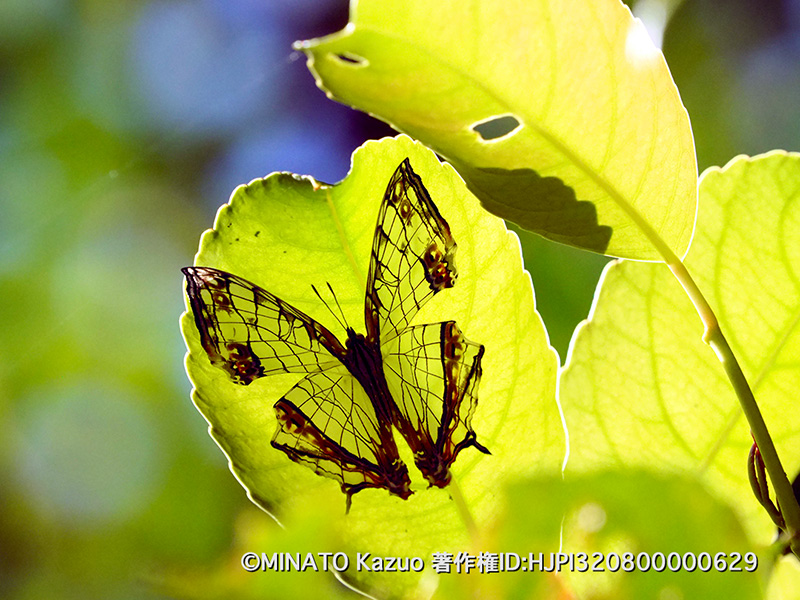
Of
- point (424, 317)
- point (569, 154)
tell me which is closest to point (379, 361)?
point (424, 317)

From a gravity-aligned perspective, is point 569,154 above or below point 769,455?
above

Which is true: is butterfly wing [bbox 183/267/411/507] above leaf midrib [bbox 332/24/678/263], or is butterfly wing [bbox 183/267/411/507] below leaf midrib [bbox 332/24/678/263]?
below

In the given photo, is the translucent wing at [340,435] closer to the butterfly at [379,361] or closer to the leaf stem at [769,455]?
the butterfly at [379,361]

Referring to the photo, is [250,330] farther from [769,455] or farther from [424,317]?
[769,455]

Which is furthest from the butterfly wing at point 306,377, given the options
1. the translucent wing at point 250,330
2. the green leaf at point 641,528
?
the green leaf at point 641,528

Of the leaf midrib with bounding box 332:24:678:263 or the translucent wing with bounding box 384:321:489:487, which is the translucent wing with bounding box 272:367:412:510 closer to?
the translucent wing with bounding box 384:321:489:487

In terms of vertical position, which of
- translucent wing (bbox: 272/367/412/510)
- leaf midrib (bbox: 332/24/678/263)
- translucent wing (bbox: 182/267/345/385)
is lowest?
translucent wing (bbox: 272/367/412/510)

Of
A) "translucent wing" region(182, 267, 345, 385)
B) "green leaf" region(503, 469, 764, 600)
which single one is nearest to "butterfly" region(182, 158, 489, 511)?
"translucent wing" region(182, 267, 345, 385)
